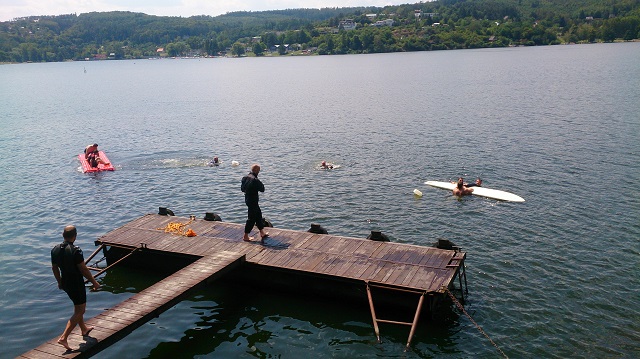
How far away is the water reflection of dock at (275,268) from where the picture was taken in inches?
691

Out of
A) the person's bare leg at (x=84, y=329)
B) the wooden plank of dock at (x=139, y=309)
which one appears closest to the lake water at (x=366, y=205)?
the wooden plank of dock at (x=139, y=309)

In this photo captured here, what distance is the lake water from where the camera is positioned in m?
19.0

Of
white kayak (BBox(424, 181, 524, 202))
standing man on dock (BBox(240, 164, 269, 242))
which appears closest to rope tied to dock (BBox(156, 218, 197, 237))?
standing man on dock (BBox(240, 164, 269, 242))

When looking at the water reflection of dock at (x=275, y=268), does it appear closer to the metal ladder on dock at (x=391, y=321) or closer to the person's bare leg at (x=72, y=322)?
the metal ladder on dock at (x=391, y=321)

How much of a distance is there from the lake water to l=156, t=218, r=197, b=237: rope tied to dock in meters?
2.52

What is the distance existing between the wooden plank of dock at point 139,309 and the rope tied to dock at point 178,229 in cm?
325

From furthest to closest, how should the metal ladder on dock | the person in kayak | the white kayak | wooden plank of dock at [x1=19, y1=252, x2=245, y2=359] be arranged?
the person in kayak < the white kayak < the metal ladder on dock < wooden plank of dock at [x1=19, y1=252, x2=245, y2=359]

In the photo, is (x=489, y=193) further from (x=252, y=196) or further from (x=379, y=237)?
(x=252, y=196)

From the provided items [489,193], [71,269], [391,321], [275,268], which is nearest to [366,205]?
[489,193]

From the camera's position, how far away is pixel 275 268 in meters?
21.1

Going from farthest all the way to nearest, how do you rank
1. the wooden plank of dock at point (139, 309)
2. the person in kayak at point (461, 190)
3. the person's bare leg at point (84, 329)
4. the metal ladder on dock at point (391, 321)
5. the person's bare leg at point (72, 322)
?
1. the person in kayak at point (461, 190)
2. the metal ladder on dock at point (391, 321)
3. the person's bare leg at point (84, 329)
4. the wooden plank of dock at point (139, 309)
5. the person's bare leg at point (72, 322)

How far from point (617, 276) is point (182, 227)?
64.5 feet

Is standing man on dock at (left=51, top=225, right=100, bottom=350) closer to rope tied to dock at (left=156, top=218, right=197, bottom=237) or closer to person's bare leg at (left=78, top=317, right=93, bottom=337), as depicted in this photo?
person's bare leg at (left=78, top=317, right=93, bottom=337)

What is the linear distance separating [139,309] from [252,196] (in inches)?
259
